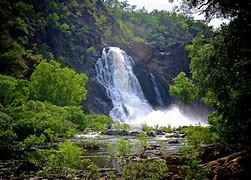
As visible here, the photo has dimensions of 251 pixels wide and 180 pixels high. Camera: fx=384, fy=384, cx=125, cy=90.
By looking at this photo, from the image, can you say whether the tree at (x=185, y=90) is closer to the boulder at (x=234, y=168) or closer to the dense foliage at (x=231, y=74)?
the dense foliage at (x=231, y=74)

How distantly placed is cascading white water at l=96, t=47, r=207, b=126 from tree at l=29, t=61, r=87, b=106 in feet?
64.8

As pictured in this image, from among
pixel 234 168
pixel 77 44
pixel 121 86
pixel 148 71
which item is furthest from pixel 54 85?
pixel 234 168

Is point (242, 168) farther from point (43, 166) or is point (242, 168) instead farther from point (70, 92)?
point (70, 92)

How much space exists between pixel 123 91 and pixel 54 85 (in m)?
27.1

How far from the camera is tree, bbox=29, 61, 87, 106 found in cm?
5444

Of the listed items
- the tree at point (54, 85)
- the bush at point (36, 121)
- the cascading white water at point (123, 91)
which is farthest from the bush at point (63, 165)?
the cascading white water at point (123, 91)

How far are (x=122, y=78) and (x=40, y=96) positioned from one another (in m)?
30.4

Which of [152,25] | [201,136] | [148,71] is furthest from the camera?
[152,25]

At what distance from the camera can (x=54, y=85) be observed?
55750 mm

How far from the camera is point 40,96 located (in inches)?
2126

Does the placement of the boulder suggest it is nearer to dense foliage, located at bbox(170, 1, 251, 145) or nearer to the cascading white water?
dense foliage, located at bbox(170, 1, 251, 145)

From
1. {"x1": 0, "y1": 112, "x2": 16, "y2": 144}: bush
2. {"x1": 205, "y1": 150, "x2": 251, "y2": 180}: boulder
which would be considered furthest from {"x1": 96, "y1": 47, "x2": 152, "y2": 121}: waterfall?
{"x1": 205, "y1": 150, "x2": 251, "y2": 180}: boulder

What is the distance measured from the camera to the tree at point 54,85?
54444mm

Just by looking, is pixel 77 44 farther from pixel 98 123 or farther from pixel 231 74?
pixel 231 74
